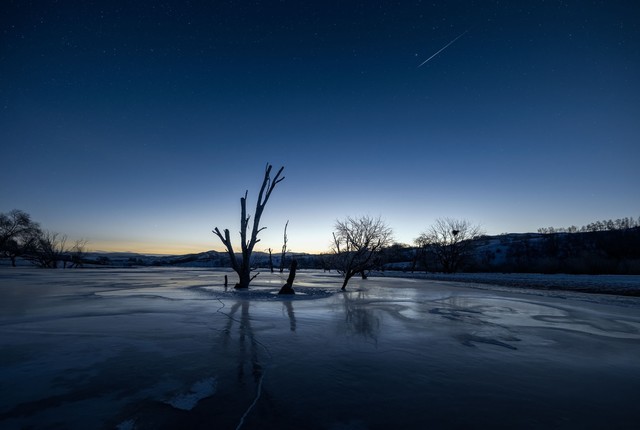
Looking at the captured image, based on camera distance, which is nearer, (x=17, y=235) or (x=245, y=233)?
(x=245, y=233)

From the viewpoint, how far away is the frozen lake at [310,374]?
2801mm

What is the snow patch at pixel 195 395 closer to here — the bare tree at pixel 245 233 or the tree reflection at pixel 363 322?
the tree reflection at pixel 363 322

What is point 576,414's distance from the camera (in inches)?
117

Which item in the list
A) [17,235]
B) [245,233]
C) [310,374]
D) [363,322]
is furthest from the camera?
[17,235]

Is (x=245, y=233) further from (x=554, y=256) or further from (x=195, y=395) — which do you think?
(x=554, y=256)

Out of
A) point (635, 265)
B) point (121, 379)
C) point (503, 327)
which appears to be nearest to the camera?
point (121, 379)

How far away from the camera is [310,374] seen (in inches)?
156

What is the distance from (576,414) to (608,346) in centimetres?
447

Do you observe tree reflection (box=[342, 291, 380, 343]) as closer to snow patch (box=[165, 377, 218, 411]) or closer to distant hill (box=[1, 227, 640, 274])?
snow patch (box=[165, 377, 218, 411])

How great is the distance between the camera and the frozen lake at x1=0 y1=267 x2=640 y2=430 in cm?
280

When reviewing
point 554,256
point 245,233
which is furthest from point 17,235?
point 554,256

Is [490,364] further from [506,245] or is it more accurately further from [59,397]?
[506,245]

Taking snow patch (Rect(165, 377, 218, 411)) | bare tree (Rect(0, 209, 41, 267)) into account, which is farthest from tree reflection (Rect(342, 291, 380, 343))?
bare tree (Rect(0, 209, 41, 267))

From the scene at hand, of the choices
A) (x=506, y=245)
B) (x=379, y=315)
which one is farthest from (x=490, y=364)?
(x=506, y=245)
